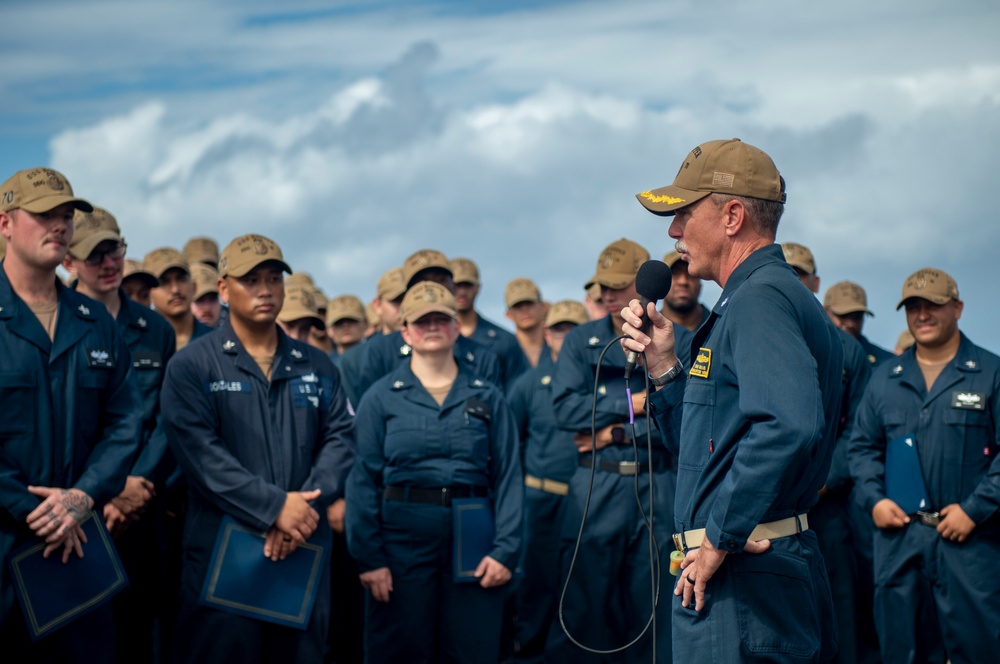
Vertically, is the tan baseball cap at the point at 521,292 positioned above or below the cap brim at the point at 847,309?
above

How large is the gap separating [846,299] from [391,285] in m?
3.93

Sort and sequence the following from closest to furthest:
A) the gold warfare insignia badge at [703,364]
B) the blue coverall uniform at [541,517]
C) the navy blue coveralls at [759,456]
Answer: the navy blue coveralls at [759,456] < the gold warfare insignia badge at [703,364] < the blue coverall uniform at [541,517]

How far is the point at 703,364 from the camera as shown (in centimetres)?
407

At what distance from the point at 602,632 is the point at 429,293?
7.86 feet

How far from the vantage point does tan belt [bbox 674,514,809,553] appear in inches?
155

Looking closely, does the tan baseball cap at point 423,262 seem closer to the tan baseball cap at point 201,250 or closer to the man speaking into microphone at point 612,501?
the man speaking into microphone at point 612,501

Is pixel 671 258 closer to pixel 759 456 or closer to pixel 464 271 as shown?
pixel 464 271

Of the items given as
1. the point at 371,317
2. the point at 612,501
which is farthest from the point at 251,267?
the point at 371,317

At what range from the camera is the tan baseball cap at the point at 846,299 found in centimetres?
1046

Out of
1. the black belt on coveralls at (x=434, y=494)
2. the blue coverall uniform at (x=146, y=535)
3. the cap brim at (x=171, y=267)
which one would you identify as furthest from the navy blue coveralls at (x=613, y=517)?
the cap brim at (x=171, y=267)

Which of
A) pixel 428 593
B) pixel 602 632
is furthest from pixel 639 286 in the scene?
pixel 602 632

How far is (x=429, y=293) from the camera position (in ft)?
23.7

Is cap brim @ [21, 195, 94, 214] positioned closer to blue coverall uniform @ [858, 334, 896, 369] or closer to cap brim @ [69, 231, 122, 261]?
cap brim @ [69, 231, 122, 261]

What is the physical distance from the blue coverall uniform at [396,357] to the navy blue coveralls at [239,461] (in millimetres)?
2439
